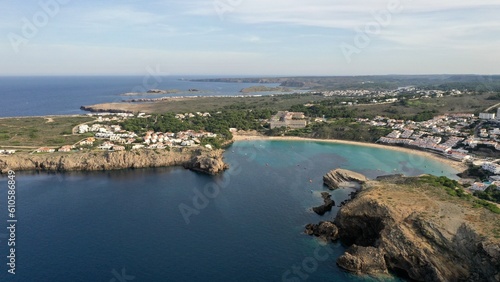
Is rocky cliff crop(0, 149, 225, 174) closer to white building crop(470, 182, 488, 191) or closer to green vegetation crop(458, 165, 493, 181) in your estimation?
white building crop(470, 182, 488, 191)

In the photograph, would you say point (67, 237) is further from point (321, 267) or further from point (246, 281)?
point (321, 267)

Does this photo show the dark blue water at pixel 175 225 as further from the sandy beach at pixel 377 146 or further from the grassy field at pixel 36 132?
the grassy field at pixel 36 132

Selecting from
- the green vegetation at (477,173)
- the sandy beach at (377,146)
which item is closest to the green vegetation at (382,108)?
the sandy beach at (377,146)

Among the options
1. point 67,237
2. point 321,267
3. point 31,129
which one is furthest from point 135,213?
point 31,129

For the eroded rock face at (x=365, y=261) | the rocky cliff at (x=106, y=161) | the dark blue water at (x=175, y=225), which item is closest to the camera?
the eroded rock face at (x=365, y=261)

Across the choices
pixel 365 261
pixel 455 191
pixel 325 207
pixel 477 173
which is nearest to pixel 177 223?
pixel 325 207

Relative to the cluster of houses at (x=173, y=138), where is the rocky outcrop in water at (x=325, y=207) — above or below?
below

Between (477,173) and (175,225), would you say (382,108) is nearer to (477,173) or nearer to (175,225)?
(477,173)
